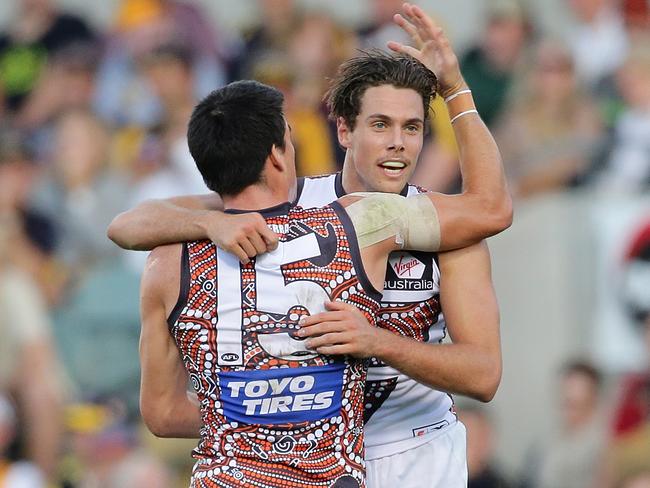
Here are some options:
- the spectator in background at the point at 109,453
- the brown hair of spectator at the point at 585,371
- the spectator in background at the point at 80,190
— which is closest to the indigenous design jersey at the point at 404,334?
the spectator in background at the point at 109,453

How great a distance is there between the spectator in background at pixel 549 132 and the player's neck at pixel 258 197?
6118mm

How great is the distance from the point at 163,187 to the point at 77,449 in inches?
82.4

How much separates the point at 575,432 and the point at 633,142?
2182 mm

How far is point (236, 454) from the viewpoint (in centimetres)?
412

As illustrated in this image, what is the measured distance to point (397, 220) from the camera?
167 inches

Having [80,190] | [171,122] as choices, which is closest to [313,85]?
[171,122]

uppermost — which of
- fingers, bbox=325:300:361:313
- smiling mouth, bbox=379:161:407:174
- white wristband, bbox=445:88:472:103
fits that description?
white wristband, bbox=445:88:472:103

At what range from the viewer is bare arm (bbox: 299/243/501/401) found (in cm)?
406

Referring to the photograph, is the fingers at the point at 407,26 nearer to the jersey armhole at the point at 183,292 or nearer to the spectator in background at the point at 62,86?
the jersey armhole at the point at 183,292

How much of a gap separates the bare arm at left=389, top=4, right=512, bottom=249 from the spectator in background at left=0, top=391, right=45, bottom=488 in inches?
220

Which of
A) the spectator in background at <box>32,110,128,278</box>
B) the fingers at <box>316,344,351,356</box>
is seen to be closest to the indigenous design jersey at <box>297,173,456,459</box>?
the fingers at <box>316,344,351,356</box>

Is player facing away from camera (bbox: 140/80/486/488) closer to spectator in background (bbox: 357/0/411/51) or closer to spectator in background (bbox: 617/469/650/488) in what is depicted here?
spectator in background (bbox: 617/469/650/488)

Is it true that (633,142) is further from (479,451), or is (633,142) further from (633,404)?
(479,451)

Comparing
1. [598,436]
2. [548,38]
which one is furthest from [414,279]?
[548,38]
